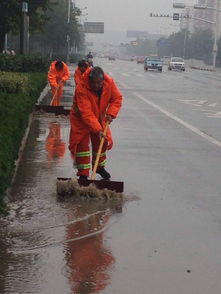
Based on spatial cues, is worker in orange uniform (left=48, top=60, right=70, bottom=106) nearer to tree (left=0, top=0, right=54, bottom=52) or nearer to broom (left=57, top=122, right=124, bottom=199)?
broom (left=57, top=122, right=124, bottom=199)

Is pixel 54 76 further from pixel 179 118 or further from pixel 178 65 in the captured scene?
pixel 178 65

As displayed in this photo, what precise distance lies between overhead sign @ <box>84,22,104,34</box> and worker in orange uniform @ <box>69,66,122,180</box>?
407ft

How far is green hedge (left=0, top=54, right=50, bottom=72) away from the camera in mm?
21602

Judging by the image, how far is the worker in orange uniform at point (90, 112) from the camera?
755 centimetres

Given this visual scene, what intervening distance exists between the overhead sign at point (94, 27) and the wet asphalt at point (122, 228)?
12093cm

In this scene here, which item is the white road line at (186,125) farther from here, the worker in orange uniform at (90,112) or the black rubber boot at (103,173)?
the worker in orange uniform at (90,112)

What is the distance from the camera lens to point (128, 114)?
17484 mm

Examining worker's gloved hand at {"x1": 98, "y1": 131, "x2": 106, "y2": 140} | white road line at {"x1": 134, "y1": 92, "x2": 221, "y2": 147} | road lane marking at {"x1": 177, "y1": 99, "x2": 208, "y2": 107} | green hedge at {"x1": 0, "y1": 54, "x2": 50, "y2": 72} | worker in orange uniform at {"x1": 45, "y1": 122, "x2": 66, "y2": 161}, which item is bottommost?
road lane marking at {"x1": 177, "y1": 99, "x2": 208, "y2": 107}

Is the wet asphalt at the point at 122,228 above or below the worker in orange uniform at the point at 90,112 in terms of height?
→ below

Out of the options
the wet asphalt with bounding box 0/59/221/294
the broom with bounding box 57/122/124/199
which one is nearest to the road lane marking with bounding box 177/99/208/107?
the wet asphalt with bounding box 0/59/221/294

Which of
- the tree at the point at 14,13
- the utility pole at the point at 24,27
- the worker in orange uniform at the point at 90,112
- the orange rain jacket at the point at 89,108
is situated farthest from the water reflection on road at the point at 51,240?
the tree at the point at 14,13

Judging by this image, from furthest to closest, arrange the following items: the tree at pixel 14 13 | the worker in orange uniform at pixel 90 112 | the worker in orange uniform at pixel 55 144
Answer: the tree at pixel 14 13
the worker in orange uniform at pixel 55 144
the worker in orange uniform at pixel 90 112

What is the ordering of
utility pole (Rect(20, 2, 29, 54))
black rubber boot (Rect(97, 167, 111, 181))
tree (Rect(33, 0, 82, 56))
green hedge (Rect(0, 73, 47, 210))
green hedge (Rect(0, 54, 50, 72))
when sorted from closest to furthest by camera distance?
green hedge (Rect(0, 73, 47, 210)) → black rubber boot (Rect(97, 167, 111, 181)) → green hedge (Rect(0, 54, 50, 72)) → utility pole (Rect(20, 2, 29, 54)) → tree (Rect(33, 0, 82, 56))

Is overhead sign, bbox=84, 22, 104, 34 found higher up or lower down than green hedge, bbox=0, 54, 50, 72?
higher up
